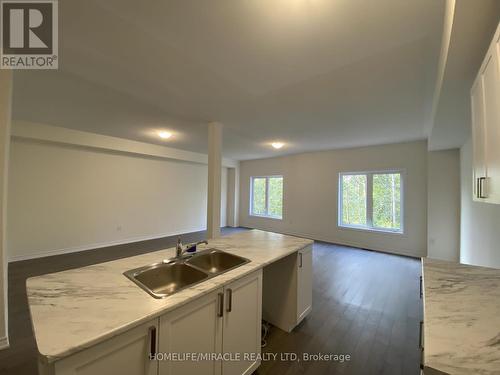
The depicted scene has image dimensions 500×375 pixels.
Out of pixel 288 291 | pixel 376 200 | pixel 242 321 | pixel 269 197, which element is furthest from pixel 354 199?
pixel 242 321

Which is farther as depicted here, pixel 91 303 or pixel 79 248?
pixel 79 248

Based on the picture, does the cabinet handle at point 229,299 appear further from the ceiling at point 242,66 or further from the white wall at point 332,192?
the white wall at point 332,192

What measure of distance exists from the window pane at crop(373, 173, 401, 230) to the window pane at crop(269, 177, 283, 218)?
2.73m

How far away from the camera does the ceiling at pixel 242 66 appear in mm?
1354

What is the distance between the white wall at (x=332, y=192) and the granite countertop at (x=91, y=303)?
4396mm

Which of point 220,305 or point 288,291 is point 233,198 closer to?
point 288,291

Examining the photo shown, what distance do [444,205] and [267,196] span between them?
455 centimetres

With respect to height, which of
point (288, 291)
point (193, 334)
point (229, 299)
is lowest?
point (288, 291)

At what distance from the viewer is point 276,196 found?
700 centimetres

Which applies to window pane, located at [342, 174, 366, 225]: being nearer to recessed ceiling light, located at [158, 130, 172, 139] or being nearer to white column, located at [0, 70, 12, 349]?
recessed ceiling light, located at [158, 130, 172, 139]

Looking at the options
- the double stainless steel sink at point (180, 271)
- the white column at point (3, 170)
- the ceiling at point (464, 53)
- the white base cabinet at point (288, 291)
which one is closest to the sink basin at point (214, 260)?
the double stainless steel sink at point (180, 271)

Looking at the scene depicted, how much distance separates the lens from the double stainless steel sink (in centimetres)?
149

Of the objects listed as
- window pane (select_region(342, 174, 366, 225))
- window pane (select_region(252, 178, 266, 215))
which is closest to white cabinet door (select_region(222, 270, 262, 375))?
→ window pane (select_region(342, 174, 366, 225))

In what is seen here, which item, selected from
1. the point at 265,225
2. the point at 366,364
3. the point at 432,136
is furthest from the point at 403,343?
the point at 265,225
